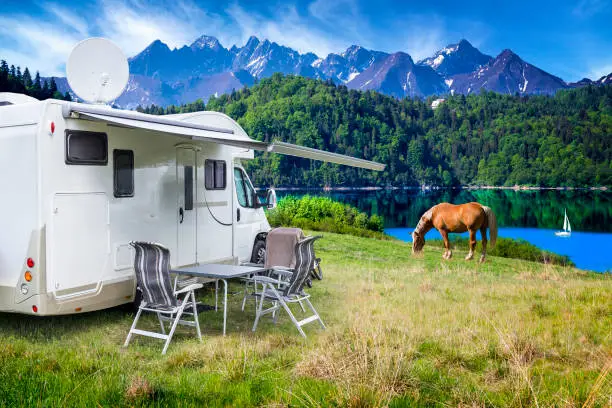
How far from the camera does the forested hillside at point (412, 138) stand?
4183 inches

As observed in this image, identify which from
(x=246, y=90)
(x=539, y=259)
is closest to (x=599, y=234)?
(x=539, y=259)

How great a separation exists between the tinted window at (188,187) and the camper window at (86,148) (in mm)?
1404

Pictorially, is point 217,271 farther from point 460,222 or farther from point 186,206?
point 460,222

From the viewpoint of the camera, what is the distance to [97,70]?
741cm

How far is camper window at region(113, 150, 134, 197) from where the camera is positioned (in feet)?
20.9

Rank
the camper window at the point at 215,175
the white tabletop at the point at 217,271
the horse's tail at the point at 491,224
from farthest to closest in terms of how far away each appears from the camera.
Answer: the horse's tail at the point at 491,224, the camper window at the point at 215,175, the white tabletop at the point at 217,271

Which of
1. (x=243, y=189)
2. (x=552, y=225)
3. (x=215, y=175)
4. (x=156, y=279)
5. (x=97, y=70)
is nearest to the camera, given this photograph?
(x=156, y=279)

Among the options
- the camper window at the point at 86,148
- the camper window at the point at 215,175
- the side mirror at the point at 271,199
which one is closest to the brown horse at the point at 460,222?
the side mirror at the point at 271,199

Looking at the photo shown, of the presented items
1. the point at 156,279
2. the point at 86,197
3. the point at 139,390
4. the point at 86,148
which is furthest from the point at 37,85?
the point at 139,390

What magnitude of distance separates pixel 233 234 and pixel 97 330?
106 inches

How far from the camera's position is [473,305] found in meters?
7.22

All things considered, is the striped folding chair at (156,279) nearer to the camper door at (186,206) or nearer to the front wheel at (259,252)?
the camper door at (186,206)

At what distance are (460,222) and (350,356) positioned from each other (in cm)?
1167

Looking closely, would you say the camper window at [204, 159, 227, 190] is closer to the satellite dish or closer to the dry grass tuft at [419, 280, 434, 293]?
the satellite dish
